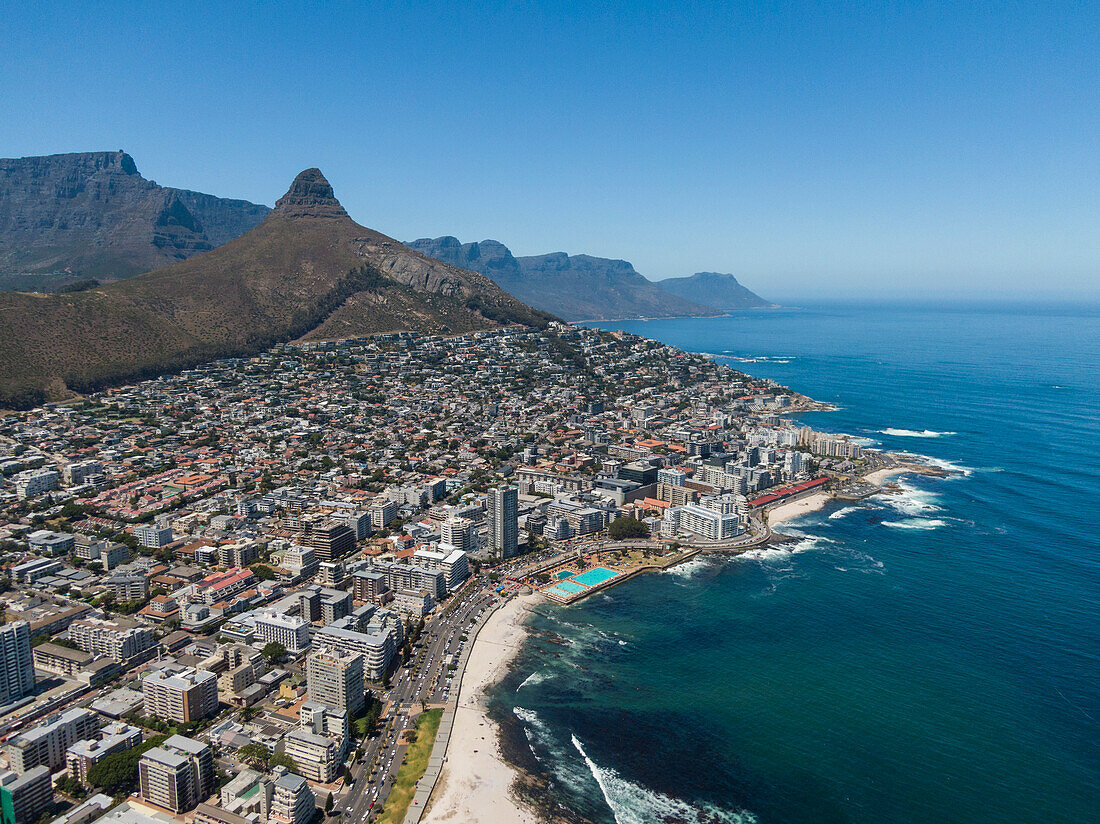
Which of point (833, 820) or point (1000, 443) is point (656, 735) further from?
point (1000, 443)

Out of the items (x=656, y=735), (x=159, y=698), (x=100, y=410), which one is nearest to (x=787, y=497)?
(x=656, y=735)

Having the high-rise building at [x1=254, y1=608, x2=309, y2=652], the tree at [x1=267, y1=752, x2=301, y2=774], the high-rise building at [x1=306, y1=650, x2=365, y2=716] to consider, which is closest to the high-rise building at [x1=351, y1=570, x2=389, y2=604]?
the high-rise building at [x1=254, y1=608, x2=309, y2=652]

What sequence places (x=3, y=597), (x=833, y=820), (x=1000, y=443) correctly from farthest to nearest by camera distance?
(x=1000, y=443) → (x=3, y=597) → (x=833, y=820)

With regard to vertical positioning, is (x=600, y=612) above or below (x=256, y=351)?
below

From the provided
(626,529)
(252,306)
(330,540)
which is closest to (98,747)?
(330,540)

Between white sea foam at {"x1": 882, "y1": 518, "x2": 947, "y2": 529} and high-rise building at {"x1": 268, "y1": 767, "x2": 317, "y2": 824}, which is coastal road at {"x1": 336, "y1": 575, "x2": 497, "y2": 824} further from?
white sea foam at {"x1": 882, "y1": 518, "x2": 947, "y2": 529}

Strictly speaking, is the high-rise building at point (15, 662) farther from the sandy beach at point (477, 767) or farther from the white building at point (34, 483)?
the white building at point (34, 483)
